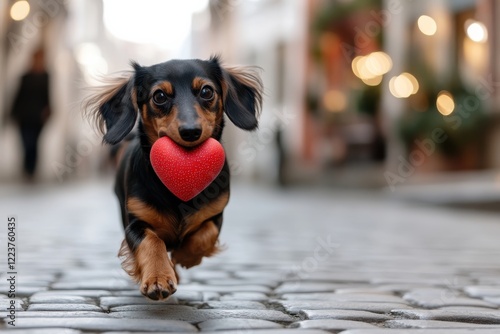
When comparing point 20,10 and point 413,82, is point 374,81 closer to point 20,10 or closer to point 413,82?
point 413,82

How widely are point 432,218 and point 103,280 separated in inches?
309

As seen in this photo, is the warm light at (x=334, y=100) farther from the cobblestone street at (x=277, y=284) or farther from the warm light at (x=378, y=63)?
the cobblestone street at (x=277, y=284)

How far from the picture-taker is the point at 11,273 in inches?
169

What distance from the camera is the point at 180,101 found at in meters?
3.43

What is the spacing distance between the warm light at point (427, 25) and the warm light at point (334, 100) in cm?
611

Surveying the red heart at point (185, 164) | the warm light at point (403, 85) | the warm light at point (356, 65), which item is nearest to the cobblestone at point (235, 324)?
the red heart at point (185, 164)

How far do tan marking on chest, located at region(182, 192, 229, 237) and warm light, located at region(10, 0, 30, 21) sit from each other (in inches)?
729

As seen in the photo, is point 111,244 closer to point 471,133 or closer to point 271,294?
point 271,294

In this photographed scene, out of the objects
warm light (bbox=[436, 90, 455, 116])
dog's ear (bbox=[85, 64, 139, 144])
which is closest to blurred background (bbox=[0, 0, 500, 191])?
warm light (bbox=[436, 90, 455, 116])

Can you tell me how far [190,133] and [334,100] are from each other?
26356 mm

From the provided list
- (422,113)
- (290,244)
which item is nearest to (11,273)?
(290,244)

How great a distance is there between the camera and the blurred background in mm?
17594

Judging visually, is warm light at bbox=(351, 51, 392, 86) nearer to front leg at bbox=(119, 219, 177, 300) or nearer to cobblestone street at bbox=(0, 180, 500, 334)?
cobblestone street at bbox=(0, 180, 500, 334)

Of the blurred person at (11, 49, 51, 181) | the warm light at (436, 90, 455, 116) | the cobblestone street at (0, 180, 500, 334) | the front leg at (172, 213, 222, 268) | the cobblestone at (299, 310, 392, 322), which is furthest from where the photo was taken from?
the warm light at (436, 90, 455, 116)
